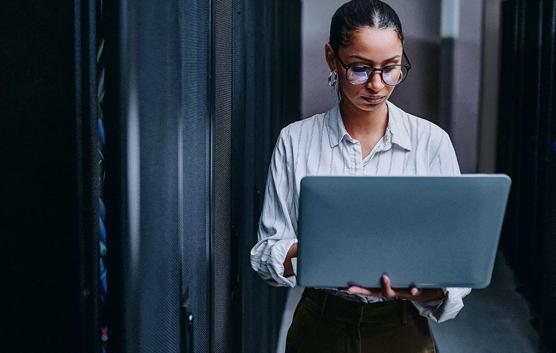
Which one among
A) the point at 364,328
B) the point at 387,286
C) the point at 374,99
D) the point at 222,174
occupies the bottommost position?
the point at 364,328

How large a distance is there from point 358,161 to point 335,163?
38mm

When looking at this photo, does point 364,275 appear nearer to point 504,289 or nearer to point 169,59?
point 169,59

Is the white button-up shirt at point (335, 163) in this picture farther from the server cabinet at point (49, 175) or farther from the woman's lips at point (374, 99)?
the server cabinet at point (49, 175)

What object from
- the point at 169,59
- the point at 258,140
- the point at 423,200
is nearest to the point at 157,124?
the point at 169,59

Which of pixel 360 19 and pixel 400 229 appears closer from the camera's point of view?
pixel 400 229

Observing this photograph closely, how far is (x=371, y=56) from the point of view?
1.08 meters

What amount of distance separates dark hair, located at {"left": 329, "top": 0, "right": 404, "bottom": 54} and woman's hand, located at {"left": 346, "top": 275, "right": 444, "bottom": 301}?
392 millimetres

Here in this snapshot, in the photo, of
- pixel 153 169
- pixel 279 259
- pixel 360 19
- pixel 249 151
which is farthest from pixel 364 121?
pixel 153 169

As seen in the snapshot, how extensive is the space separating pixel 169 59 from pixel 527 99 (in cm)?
328

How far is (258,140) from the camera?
1757 millimetres

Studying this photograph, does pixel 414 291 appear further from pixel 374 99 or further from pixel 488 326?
pixel 488 326

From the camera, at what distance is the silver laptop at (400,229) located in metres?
0.90

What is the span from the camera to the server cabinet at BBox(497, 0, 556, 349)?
2.66 m

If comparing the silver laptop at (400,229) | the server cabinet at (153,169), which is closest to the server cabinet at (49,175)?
the server cabinet at (153,169)
